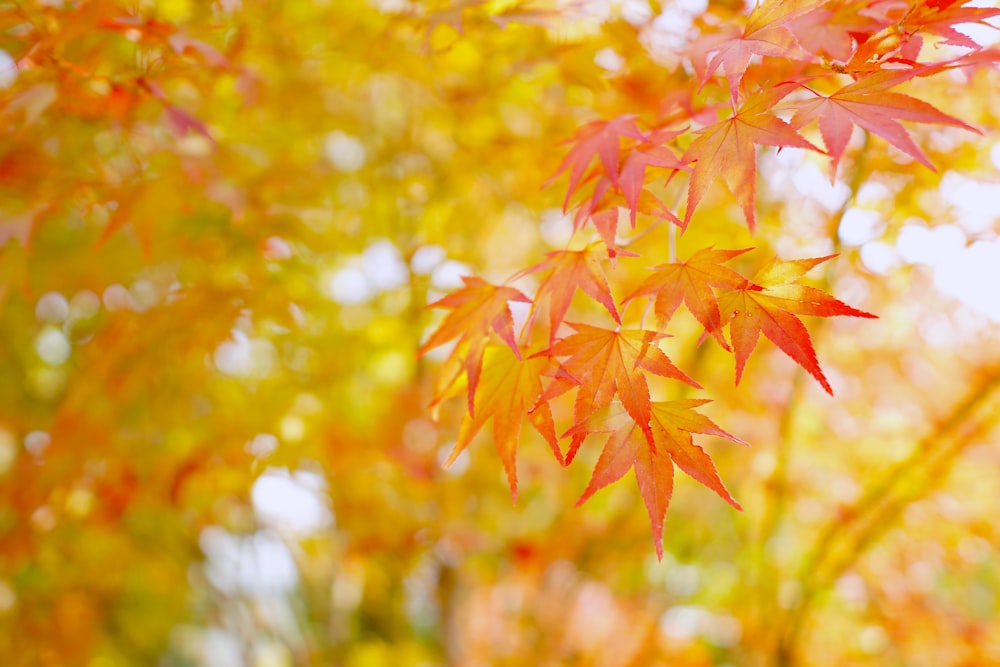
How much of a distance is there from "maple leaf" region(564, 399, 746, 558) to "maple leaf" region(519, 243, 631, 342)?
0.13m

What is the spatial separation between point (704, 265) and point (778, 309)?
9 centimetres

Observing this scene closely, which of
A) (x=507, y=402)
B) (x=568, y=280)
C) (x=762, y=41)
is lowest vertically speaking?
(x=507, y=402)

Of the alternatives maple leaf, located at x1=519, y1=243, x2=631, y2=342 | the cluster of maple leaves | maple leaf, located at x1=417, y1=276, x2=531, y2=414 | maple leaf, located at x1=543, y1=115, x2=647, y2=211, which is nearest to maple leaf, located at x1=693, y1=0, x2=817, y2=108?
the cluster of maple leaves

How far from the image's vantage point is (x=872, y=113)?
72 cm

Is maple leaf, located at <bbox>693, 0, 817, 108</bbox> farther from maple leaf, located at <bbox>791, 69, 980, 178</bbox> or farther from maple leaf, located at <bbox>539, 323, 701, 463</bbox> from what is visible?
maple leaf, located at <bbox>539, 323, 701, 463</bbox>

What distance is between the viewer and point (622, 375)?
0.81 meters

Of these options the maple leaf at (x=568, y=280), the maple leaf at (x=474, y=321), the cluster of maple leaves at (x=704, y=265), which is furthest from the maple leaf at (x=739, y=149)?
the maple leaf at (x=474, y=321)

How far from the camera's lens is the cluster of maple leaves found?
0.73m

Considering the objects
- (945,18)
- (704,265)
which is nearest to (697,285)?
(704,265)

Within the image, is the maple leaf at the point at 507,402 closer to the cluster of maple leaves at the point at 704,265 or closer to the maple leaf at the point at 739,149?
the cluster of maple leaves at the point at 704,265

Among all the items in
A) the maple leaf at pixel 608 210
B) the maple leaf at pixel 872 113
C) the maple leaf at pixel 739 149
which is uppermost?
the maple leaf at pixel 872 113

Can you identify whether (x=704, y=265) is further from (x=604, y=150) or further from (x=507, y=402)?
(x=507, y=402)

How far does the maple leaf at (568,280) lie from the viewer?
2.69 ft

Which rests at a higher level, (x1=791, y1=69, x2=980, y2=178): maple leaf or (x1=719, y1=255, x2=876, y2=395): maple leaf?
(x1=791, y1=69, x2=980, y2=178): maple leaf
